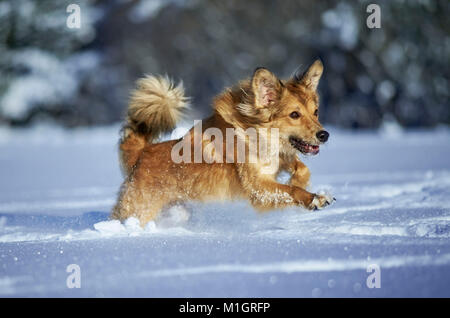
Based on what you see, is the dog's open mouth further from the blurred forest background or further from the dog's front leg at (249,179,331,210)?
the blurred forest background

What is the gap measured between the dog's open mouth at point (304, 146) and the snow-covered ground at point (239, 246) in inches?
19.9

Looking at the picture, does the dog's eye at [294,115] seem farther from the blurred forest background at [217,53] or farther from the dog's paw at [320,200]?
the blurred forest background at [217,53]

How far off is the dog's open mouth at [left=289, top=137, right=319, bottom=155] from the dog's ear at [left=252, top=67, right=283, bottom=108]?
360mm

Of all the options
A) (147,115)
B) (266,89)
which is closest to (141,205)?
(147,115)

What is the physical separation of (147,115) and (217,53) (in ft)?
44.4

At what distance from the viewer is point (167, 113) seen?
4.60 meters

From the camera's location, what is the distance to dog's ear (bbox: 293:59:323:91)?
4.47 metres

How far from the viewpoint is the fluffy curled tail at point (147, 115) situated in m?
4.59

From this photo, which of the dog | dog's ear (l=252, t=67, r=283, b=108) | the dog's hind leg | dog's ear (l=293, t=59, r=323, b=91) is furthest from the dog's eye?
the dog's hind leg

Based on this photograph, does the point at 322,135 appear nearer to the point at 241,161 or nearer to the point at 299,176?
the point at 299,176

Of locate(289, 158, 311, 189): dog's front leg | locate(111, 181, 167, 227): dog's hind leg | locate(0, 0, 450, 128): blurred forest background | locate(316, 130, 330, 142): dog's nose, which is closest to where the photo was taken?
locate(316, 130, 330, 142): dog's nose

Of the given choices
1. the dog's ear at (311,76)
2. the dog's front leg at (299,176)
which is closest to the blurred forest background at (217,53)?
the dog's ear at (311,76)

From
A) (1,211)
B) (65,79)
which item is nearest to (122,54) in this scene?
(65,79)

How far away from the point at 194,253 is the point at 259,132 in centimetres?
147
